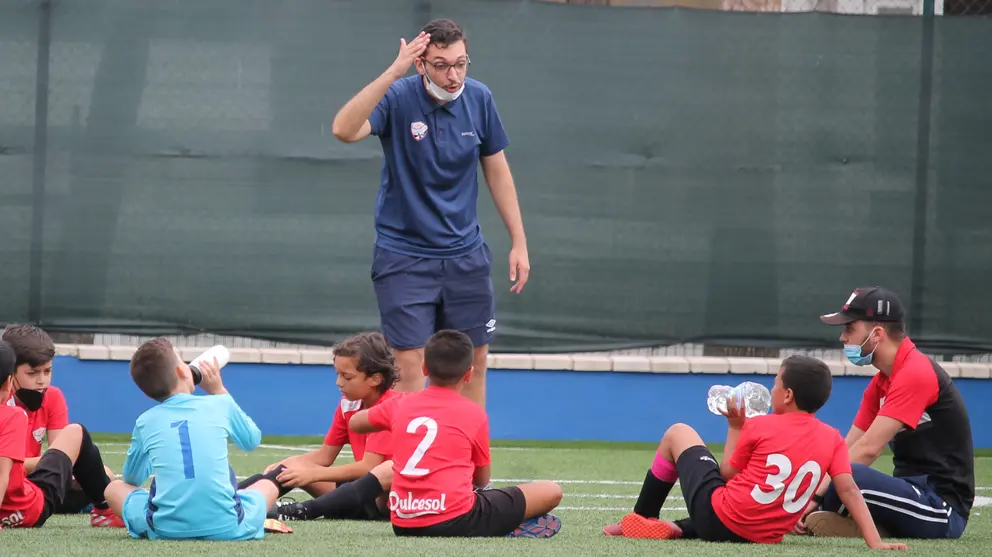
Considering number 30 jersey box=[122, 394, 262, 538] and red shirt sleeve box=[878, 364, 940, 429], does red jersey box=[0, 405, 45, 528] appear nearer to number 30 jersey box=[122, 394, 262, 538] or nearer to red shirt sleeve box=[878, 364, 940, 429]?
number 30 jersey box=[122, 394, 262, 538]

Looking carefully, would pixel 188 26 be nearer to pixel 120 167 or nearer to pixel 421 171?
pixel 120 167

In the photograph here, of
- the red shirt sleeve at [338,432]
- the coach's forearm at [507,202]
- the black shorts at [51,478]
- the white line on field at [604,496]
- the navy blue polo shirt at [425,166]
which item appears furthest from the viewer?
the white line on field at [604,496]

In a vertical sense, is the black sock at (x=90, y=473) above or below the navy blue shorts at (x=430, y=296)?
below

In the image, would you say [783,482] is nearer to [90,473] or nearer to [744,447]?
[744,447]

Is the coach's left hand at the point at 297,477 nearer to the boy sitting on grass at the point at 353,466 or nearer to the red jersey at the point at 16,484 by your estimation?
the boy sitting on grass at the point at 353,466

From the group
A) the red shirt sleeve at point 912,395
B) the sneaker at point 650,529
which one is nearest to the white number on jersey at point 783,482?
the sneaker at point 650,529

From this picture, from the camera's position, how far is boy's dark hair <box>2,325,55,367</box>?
5.23 m

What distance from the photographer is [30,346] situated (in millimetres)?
5238

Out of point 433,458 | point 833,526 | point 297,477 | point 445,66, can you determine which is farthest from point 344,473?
point 833,526

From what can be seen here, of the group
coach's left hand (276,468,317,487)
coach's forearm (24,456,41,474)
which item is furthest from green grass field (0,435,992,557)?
coach's left hand (276,468,317,487)

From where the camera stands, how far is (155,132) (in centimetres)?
909

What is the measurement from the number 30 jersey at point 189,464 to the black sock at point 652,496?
1.55 m

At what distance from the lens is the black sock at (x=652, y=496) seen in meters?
5.21

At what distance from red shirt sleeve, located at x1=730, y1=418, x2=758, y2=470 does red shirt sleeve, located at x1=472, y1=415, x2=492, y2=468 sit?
86 centimetres
